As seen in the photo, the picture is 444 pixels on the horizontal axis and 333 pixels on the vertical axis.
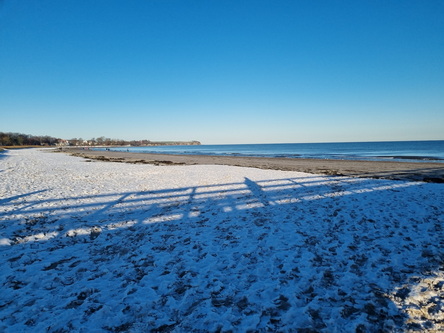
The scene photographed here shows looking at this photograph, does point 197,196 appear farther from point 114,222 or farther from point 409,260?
point 409,260

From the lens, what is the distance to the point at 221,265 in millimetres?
4648

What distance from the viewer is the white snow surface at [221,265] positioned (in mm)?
3205

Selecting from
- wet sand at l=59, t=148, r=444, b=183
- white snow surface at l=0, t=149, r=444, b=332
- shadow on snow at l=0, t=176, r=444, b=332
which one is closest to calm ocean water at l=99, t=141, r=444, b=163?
wet sand at l=59, t=148, r=444, b=183

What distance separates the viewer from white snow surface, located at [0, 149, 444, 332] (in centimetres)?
321

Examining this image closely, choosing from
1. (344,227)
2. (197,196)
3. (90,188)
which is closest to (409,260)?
(344,227)

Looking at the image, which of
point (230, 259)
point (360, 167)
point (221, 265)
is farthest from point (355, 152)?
point (221, 265)

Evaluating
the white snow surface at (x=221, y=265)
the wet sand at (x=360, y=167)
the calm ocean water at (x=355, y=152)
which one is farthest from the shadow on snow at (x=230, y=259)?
the calm ocean water at (x=355, y=152)

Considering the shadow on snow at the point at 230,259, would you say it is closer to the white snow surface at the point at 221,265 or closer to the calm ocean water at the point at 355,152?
the white snow surface at the point at 221,265

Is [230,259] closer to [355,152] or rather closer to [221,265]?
[221,265]

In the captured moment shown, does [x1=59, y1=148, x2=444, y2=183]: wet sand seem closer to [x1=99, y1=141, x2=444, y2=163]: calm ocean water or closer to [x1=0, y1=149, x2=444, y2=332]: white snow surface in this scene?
[x1=0, y1=149, x2=444, y2=332]: white snow surface

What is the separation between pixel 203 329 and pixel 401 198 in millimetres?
10432

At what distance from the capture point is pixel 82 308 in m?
3.41

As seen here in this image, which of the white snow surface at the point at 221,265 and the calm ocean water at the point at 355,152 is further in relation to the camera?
the calm ocean water at the point at 355,152

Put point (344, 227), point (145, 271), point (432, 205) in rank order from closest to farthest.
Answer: point (145, 271), point (344, 227), point (432, 205)
